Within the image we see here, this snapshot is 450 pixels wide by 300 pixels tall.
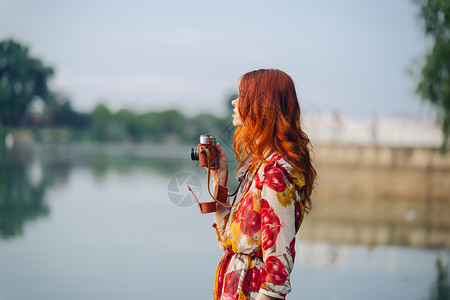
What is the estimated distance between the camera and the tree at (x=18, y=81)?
56.1 m

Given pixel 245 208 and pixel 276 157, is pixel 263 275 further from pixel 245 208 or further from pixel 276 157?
pixel 276 157

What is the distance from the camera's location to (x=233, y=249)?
70.9 inches

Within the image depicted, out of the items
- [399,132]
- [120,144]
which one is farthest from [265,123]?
[120,144]

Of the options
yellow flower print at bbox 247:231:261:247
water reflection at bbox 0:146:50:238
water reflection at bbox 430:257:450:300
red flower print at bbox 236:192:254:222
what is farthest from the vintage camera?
water reflection at bbox 0:146:50:238

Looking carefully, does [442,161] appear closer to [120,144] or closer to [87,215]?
[87,215]

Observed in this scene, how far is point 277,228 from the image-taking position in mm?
1649

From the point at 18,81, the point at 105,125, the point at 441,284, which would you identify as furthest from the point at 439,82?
the point at 105,125

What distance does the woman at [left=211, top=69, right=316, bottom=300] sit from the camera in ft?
5.43

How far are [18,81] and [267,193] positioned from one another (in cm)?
6213

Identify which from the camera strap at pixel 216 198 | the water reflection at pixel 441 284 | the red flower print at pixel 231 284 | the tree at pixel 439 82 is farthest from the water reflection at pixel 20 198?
the red flower print at pixel 231 284

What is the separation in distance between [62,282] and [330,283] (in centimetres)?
479

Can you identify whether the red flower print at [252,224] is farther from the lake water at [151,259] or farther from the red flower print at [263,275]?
the lake water at [151,259]

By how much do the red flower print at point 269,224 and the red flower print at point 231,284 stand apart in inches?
8.0

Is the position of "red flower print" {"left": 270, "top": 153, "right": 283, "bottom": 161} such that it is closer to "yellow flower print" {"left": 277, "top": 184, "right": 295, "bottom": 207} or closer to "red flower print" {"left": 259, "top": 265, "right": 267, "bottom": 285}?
"yellow flower print" {"left": 277, "top": 184, "right": 295, "bottom": 207}
